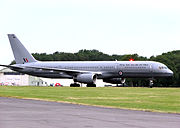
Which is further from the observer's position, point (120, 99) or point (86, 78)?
point (86, 78)

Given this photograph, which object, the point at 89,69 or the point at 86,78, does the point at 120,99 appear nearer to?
the point at 86,78

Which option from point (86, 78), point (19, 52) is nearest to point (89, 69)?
point (86, 78)

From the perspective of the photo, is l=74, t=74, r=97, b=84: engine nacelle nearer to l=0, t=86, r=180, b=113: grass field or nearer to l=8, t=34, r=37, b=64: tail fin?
l=8, t=34, r=37, b=64: tail fin

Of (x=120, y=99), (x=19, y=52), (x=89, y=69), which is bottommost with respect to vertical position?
(x=120, y=99)

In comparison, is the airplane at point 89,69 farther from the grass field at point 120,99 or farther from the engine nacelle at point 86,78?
the grass field at point 120,99

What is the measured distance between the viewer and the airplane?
70000 mm

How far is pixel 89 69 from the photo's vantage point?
245 ft

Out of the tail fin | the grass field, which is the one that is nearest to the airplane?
the tail fin

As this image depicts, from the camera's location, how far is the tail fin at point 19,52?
268 ft

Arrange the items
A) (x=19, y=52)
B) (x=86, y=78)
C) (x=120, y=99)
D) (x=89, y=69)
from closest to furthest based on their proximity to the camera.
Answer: (x=120, y=99)
(x=86, y=78)
(x=89, y=69)
(x=19, y=52)

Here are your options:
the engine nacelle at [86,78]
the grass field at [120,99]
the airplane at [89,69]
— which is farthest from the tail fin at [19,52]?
the grass field at [120,99]

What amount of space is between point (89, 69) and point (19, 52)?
14225 millimetres

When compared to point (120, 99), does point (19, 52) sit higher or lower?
higher

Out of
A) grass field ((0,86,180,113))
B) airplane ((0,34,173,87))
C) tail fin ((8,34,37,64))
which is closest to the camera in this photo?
grass field ((0,86,180,113))
